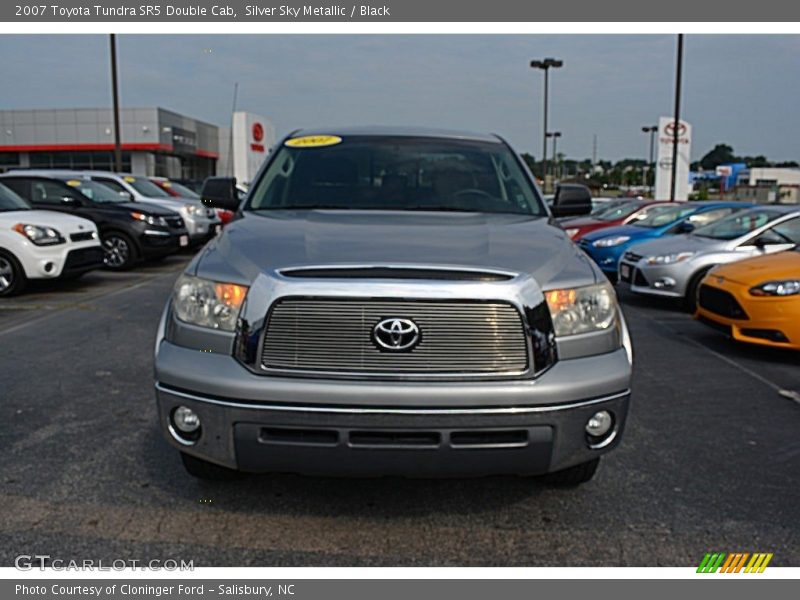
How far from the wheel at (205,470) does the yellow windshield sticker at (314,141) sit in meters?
2.10

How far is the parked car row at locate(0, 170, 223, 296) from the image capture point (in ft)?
31.0

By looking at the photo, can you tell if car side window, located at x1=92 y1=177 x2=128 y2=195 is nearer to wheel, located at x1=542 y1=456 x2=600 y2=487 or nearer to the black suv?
the black suv

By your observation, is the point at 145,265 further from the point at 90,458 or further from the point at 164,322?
the point at 164,322

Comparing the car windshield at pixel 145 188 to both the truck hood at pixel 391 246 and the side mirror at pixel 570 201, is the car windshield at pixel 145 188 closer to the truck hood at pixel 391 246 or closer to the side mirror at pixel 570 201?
the side mirror at pixel 570 201

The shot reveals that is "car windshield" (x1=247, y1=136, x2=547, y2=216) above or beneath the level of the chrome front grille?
above

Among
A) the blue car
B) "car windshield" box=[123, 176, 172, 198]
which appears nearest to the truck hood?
the blue car

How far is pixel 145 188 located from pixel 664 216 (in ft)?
33.7

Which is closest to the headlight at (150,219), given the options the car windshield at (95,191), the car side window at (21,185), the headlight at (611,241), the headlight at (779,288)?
the car windshield at (95,191)

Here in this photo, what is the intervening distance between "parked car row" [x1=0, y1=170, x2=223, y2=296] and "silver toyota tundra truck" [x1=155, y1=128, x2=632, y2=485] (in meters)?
7.38

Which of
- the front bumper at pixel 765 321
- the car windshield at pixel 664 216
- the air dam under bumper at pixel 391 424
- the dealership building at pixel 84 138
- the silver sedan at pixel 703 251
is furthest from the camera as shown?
the dealership building at pixel 84 138

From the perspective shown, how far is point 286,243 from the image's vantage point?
10.4 ft

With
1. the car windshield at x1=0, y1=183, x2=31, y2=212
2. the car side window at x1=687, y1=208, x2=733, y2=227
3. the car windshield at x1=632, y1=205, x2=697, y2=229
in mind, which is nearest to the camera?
the car windshield at x1=0, y1=183, x2=31, y2=212

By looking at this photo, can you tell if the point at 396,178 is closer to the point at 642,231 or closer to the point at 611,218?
the point at 642,231

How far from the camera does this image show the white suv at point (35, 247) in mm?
9391
